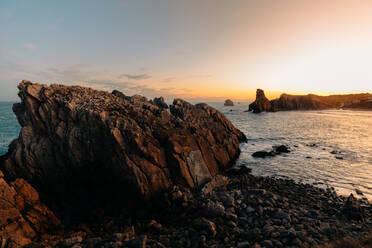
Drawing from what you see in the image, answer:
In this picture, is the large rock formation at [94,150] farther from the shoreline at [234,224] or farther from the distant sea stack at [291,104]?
→ the distant sea stack at [291,104]

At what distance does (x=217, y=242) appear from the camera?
406 inches

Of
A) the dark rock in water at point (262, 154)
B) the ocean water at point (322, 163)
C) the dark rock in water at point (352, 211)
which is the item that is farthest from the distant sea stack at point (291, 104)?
the dark rock in water at point (352, 211)

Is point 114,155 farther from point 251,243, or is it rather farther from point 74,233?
point 251,243

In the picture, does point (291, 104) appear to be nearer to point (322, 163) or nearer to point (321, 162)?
point (321, 162)

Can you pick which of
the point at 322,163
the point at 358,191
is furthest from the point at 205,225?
the point at 322,163

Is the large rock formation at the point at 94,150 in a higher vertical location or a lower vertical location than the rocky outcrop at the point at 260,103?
lower

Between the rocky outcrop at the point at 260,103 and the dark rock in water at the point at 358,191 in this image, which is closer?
the dark rock in water at the point at 358,191

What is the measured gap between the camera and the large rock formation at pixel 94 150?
57.2ft

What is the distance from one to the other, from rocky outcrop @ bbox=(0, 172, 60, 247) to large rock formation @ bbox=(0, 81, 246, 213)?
5256 millimetres

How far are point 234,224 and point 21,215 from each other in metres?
14.7

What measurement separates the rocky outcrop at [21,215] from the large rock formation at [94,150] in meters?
5.26

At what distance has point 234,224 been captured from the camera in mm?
11555

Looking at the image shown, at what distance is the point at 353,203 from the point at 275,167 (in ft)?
40.8

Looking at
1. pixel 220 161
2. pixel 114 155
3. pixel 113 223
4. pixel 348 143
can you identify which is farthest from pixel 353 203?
pixel 348 143
